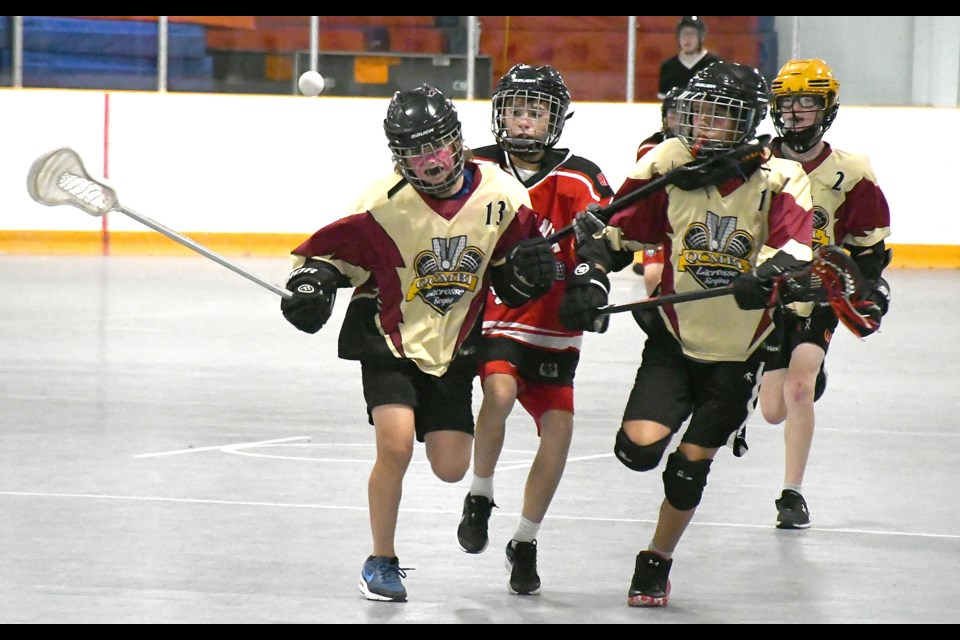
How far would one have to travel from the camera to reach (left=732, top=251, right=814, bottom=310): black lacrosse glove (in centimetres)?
427

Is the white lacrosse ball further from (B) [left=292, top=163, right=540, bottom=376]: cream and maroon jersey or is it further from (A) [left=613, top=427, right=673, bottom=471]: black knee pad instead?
(A) [left=613, top=427, right=673, bottom=471]: black knee pad

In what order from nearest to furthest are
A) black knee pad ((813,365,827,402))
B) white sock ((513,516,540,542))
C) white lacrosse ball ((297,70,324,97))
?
white sock ((513,516,540,542))
black knee pad ((813,365,827,402))
white lacrosse ball ((297,70,324,97))

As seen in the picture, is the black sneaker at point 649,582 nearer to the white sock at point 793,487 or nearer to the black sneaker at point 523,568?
the black sneaker at point 523,568

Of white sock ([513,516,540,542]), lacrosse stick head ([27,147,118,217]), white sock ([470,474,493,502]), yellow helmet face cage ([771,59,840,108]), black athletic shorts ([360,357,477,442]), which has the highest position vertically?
yellow helmet face cage ([771,59,840,108])

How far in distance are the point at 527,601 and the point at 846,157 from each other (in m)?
2.12

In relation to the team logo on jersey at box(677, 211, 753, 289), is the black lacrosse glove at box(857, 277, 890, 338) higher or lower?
lower

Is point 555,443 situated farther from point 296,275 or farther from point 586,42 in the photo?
point 586,42

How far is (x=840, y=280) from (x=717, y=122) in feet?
1.82

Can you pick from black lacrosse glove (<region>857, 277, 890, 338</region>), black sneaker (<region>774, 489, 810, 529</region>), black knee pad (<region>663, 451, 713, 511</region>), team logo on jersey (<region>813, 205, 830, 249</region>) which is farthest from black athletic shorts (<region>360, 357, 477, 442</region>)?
team logo on jersey (<region>813, 205, 830, 249</region>)

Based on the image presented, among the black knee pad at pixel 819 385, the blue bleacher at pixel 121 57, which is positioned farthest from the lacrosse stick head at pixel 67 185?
the blue bleacher at pixel 121 57

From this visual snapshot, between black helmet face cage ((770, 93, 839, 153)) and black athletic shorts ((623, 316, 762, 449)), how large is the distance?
1.40 metres

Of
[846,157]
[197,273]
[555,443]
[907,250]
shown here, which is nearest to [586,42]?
[907,250]

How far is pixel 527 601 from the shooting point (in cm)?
443

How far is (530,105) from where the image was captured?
496 centimetres
